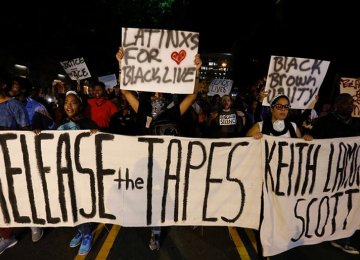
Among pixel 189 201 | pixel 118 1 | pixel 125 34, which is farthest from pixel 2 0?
pixel 189 201

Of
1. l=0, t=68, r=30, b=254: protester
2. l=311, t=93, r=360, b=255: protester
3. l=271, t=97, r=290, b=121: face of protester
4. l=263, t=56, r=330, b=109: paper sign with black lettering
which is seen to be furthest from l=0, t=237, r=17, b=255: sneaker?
l=311, t=93, r=360, b=255: protester

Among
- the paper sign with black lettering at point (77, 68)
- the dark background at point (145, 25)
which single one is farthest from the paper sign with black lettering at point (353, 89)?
the paper sign with black lettering at point (77, 68)

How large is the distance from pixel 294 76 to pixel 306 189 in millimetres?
1625

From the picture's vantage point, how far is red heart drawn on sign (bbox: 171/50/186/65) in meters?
3.67

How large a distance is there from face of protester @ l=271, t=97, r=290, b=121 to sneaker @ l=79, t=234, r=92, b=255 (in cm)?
254

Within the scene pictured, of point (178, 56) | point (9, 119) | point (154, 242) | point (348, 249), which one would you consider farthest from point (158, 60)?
point (348, 249)

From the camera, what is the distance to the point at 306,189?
3605 mm

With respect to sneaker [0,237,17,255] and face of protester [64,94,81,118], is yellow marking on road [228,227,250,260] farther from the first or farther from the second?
sneaker [0,237,17,255]

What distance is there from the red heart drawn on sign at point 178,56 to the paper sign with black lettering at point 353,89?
11.4 ft

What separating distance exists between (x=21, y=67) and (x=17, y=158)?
1576cm

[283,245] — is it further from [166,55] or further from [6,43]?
[6,43]

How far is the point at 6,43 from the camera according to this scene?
50.2 feet

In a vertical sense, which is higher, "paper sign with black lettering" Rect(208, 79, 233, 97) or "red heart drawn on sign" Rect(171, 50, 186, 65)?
"red heart drawn on sign" Rect(171, 50, 186, 65)

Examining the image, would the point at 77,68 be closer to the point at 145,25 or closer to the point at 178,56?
the point at 178,56
